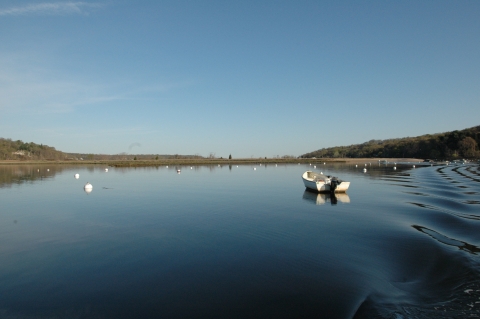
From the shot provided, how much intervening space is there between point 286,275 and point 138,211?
466 inches

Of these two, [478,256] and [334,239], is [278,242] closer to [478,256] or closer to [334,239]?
[334,239]

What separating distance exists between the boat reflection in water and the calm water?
14.0 feet

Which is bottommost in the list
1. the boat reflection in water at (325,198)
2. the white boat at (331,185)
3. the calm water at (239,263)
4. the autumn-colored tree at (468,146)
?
the calm water at (239,263)

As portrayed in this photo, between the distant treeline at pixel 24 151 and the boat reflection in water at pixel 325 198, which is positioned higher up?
the distant treeline at pixel 24 151

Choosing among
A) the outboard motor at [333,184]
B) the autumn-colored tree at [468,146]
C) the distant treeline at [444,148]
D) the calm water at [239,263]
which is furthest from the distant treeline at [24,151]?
the autumn-colored tree at [468,146]

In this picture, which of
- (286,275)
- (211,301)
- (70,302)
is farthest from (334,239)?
(70,302)

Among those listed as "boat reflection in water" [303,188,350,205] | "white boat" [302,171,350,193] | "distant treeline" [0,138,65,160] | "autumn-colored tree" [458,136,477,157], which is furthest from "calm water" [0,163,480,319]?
"distant treeline" [0,138,65,160]

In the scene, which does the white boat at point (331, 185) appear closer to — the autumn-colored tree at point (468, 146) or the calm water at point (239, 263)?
the calm water at point (239, 263)

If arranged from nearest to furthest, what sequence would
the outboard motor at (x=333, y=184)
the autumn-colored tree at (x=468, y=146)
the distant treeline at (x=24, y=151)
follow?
the outboard motor at (x=333, y=184) → the autumn-colored tree at (x=468, y=146) → the distant treeline at (x=24, y=151)

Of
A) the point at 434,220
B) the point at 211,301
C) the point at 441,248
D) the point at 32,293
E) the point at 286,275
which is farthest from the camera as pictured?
the point at 434,220

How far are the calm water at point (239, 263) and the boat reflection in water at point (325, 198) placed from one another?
4.27m

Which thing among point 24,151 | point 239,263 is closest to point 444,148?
point 239,263

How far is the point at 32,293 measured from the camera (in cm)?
730

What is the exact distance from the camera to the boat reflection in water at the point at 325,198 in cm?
2221
